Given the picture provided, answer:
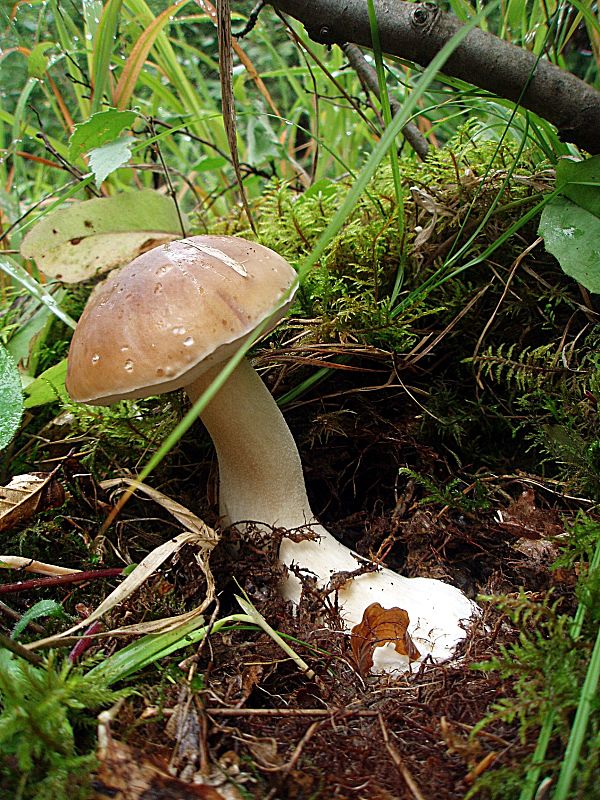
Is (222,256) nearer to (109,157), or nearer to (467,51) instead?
(109,157)

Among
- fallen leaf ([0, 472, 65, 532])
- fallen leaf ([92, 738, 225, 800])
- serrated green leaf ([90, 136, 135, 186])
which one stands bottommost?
fallen leaf ([0, 472, 65, 532])

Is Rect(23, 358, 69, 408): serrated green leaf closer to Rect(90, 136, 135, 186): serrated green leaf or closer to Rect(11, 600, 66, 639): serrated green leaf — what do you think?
Rect(90, 136, 135, 186): serrated green leaf

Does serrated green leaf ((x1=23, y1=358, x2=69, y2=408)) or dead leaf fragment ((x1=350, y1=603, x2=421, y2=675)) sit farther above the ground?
serrated green leaf ((x1=23, y1=358, x2=69, y2=408))

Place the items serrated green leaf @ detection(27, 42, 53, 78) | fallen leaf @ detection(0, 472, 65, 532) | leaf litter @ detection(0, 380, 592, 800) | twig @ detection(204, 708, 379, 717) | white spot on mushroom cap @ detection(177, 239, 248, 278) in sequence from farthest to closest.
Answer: serrated green leaf @ detection(27, 42, 53, 78), fallen leaf @ detection(0, 472, 65, 532), white spot on mushroom cap @ detection(177, 239, 248, 278), twig @ detection(204, 708, 379, 717), leaf litter @ detection(0, 380, 592, 800)

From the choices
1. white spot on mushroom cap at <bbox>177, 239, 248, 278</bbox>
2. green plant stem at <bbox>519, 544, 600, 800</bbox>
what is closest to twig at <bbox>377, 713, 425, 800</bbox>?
green plant stem at <bbox>519, 544, 600, 800</bbox>

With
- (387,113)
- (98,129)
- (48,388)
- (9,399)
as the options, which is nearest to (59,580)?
(9,399)

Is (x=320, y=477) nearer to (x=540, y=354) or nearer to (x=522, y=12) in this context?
(x=540, y=354)
